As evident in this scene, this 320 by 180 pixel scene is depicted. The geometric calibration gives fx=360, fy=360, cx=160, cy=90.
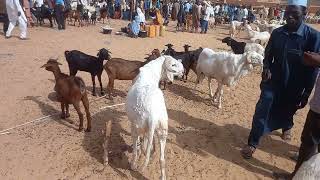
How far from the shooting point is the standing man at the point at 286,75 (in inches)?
219

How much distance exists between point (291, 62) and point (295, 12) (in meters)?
0.81

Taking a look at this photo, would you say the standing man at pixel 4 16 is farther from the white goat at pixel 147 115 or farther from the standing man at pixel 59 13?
the white goat at pixel 147 115

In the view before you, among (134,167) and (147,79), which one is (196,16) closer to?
(147,79)

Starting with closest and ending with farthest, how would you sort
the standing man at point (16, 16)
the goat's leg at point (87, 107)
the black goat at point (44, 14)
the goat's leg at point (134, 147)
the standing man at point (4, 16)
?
1. the goat's leg at point (134, 147)
2. the goat's leg at point (87, 107)
3. the standing man at point (16, 16)
4. the standing man at point (4, 16)
5. the black goat at point (44, 14)

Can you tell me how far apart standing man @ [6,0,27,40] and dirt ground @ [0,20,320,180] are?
15.9 feet

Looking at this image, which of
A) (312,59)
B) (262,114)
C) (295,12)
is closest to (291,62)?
(295,12)

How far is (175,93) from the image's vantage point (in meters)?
9.61

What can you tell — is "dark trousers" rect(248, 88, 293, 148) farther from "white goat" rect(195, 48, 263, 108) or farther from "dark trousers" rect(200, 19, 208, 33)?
"dark trousers" rect(200, 19, 208, 33)

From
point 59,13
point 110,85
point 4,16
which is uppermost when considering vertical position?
point 59,13

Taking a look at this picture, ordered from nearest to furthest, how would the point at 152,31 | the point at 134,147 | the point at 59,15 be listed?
1. the point at 134,147
2. the point at 152,31
3. the point at 59,15

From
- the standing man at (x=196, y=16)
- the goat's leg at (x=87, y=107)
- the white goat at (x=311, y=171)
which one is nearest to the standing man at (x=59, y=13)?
the standing man at (x=196, y=16)

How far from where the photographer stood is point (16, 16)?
15.5 m

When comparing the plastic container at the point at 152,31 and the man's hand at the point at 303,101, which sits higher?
the plastic container at the point at 152,31

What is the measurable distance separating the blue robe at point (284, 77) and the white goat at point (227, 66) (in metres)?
2.52
